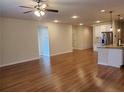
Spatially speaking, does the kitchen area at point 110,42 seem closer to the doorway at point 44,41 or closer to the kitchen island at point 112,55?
the kitchen island at point 112,55

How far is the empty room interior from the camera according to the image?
369 cm

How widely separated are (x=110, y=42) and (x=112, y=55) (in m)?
3.99

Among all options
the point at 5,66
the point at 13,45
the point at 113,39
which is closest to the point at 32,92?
the point at 5,66

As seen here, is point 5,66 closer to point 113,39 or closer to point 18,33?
point 18,33

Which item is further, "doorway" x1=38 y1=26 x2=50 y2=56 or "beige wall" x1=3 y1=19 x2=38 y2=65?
"doorway" x1=38 y1=26 x2=50 y2=56

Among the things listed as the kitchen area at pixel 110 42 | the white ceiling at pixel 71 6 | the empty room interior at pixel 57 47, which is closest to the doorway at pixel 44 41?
the empty room interior at pixel 57 47

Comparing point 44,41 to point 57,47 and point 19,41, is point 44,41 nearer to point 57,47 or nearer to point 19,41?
point 57,47

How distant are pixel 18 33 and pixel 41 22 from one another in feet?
6.02

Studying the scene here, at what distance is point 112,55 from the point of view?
18.2 feet

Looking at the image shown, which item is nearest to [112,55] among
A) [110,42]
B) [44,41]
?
[110,42]

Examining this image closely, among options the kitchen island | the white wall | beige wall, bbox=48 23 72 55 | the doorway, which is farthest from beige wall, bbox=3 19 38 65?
the white wall

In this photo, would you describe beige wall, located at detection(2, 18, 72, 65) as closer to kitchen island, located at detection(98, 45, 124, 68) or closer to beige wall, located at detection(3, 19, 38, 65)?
beige wall, located at detection(3, 19, 38, 65)

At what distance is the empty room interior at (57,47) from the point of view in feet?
12.1

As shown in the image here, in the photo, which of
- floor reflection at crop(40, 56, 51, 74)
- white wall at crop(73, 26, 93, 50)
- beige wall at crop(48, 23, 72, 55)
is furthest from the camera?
white wall at crop(73, 26, 93, 50)
